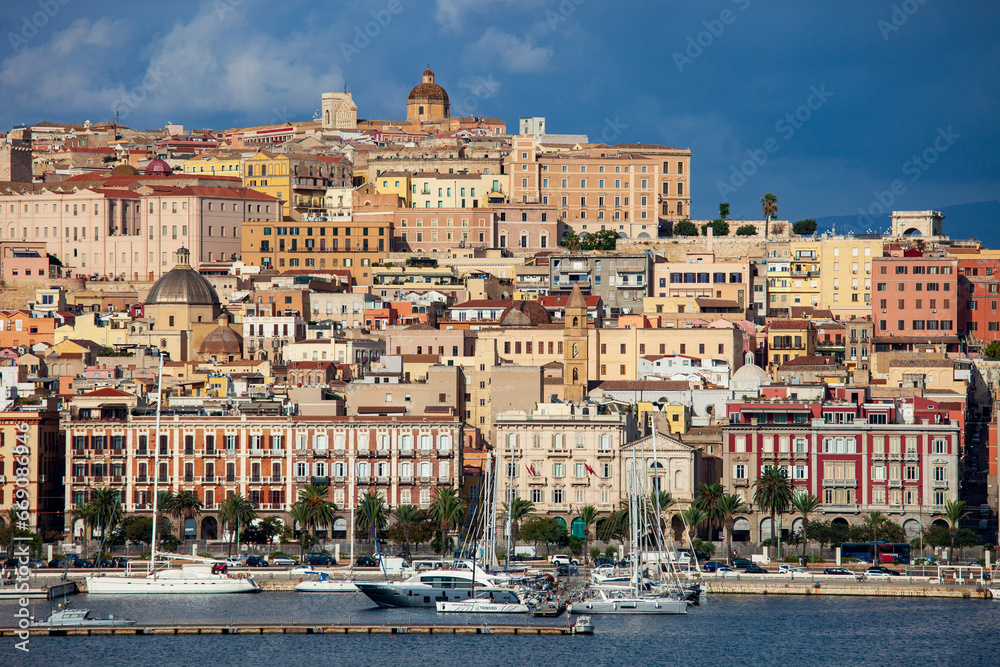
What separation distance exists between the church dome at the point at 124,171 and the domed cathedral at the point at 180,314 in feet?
138

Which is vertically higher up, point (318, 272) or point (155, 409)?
point (318, 272)

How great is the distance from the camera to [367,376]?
328ft

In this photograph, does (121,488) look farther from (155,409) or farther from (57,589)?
(57,589)

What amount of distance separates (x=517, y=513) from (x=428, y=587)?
11.3m

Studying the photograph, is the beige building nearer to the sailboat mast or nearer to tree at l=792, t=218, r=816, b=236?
the sailboat mast

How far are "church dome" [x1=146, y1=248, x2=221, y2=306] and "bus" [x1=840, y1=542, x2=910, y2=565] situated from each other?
52609 mm

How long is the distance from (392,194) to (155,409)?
2498 inches

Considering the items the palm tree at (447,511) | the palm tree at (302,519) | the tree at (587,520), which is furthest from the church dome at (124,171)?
the tree at (587,520)

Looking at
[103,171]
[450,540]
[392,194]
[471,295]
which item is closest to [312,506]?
[450,540]

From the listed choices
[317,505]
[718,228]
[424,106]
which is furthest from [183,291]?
→ [424,106]

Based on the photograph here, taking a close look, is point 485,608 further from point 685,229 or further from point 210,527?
point 685,229

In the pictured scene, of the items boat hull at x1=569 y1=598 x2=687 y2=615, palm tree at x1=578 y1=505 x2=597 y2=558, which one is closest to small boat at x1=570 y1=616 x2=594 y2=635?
boat hull at x1=569 y1=598 x2=687 y2=615

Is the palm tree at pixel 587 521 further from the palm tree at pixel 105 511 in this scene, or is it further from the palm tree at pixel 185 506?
the palm tree at pixel 105 511

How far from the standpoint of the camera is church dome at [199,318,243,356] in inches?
4513
